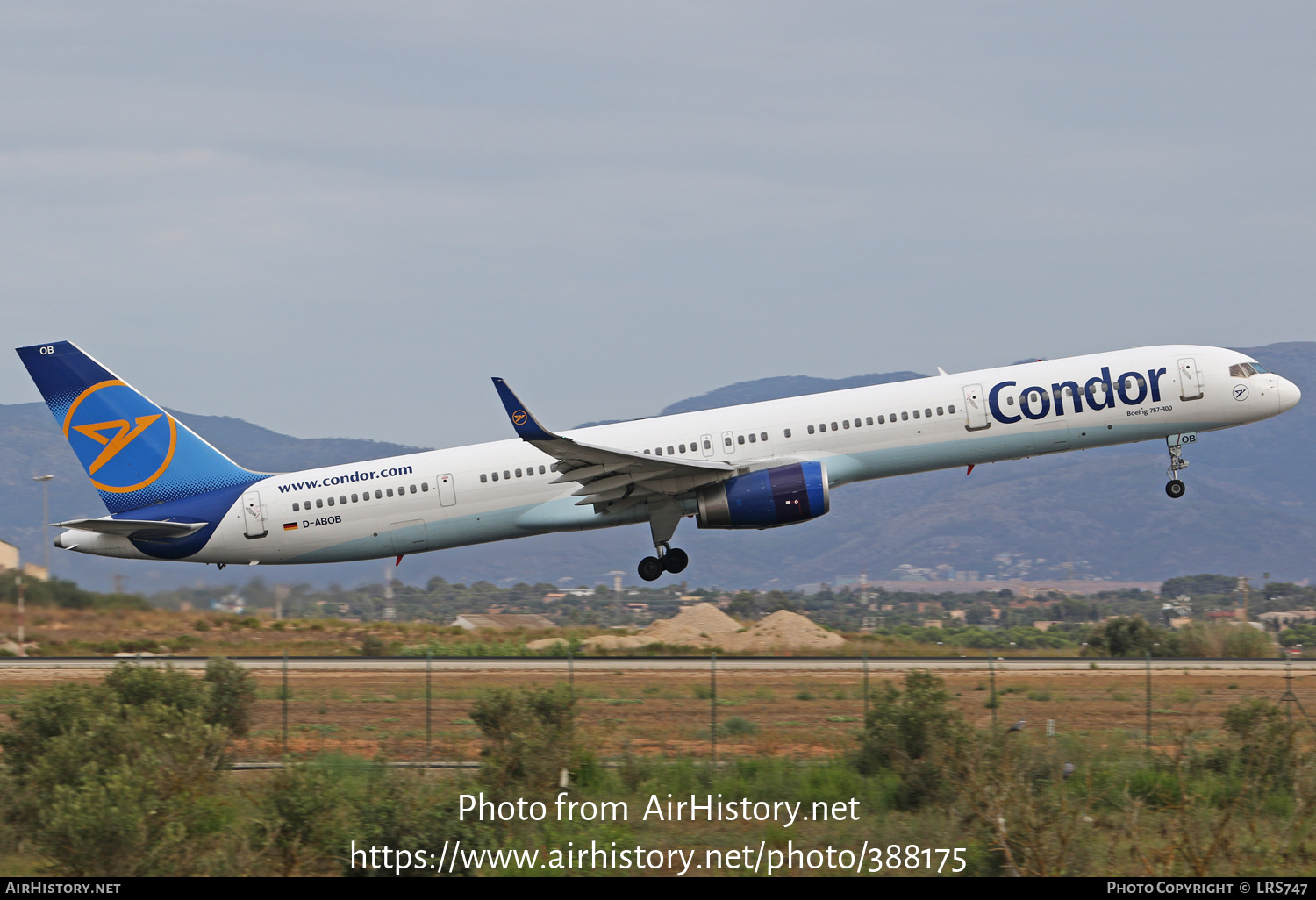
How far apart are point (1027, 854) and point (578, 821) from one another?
6.08 metres

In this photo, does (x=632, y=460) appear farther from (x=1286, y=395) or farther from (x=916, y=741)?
(x=1286, y=395)

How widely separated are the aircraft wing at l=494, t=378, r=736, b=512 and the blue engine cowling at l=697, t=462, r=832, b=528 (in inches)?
Result: 20.4

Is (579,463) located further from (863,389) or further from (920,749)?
(920,749)

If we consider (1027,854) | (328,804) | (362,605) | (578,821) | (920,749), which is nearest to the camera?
(1027,854)

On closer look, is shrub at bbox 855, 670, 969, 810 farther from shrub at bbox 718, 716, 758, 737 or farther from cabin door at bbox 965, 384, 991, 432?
cabin door at bbox 965, 384, 991, 432

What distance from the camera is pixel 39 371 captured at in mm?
34406

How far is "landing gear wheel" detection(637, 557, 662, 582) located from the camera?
111ft

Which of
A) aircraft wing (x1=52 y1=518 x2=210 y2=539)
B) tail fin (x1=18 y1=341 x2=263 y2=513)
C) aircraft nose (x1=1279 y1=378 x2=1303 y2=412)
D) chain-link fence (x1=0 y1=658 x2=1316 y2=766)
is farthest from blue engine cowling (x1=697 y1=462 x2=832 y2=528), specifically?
aircraft wing (x1=52 y1=518 x2=210 y2=539)

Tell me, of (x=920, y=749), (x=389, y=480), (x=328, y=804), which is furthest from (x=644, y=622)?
(x=328, y=804)

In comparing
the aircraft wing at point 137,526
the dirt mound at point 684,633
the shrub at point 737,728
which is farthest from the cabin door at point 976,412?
the aircraft wing at point 137,526

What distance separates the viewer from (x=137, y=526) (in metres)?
33.1

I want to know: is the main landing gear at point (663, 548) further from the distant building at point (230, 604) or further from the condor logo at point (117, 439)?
the distant building at point (230, 604)

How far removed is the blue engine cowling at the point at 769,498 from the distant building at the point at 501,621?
26.0 meters

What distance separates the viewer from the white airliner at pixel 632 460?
31812mm
